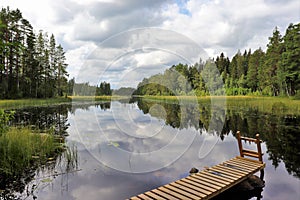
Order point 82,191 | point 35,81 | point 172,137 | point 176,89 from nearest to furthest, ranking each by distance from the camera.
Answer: point 82,191 → point 176,89 → point 172,137 → point 35,81

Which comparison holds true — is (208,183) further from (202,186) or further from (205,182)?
(202,186)

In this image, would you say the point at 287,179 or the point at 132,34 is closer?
the point at 287,179

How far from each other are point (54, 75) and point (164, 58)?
147 feet

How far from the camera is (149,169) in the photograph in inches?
255

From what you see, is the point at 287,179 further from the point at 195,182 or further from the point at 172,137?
the point at 172,137

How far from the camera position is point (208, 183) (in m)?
4.55

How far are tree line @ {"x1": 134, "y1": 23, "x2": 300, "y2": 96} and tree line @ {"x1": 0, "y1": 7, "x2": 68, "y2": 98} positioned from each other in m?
20.5

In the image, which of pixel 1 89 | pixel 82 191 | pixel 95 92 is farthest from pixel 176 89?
pixel 1 89

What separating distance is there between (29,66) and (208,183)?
127ft

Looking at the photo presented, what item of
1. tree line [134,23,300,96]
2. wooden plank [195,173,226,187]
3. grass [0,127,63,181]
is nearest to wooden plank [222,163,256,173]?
wooden plank [195,173,226,187]

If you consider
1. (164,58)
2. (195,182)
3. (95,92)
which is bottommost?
(195,182)

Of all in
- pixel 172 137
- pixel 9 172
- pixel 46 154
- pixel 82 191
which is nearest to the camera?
pixel 82 191

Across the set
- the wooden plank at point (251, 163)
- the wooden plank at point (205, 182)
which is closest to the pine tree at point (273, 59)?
the wooden plank at point (251, 163)

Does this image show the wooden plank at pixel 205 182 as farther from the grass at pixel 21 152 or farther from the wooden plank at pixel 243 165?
the grass at pixel 21 152
